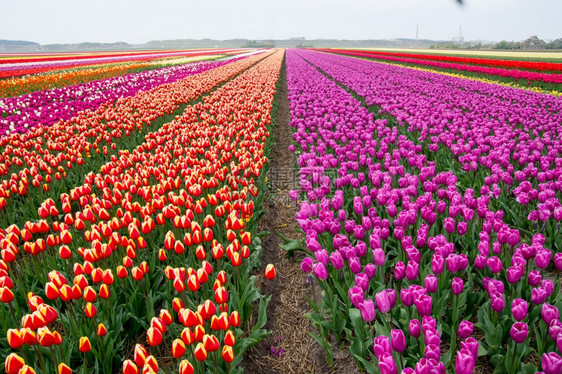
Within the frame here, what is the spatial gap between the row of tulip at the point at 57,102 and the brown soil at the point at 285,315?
6589 mm

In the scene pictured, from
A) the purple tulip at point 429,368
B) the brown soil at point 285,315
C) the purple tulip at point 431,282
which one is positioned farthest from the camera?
the brown soil at point 285,315

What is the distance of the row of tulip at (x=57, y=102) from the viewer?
32.2 feet

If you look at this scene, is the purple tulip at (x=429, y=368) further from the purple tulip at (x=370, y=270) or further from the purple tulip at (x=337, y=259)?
the purple tulip at (x=337, y=259)

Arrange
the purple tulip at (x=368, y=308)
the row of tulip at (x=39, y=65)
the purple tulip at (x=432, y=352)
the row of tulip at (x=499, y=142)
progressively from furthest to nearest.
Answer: the row of tulip at (x=39, y=65), the row of tulip at (x=499, y=142), the purple tulip at (x=368, y=308), the purple tulip at (x=432, y=352)

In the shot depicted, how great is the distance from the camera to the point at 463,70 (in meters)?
24.4

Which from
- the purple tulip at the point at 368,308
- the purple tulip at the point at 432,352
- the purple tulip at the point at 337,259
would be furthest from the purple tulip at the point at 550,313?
the purple tulip at the point at 337,259

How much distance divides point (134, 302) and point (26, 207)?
11.2 ft

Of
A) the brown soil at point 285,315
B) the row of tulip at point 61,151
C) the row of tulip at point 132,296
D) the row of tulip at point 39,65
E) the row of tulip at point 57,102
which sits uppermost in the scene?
the row of tulip at point 39,65

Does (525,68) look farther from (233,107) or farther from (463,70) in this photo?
(233,107)

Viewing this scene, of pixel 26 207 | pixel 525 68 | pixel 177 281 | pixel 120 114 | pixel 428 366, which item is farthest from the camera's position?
pixel 525 68

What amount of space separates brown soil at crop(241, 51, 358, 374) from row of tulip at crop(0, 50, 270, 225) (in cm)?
292

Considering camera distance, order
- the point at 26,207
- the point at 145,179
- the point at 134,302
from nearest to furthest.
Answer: the point at 134,302
the point at 145,179
the point at 26,207

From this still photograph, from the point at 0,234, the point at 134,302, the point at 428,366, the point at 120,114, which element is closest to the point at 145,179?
the point at 0,234

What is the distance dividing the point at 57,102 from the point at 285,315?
1439 centimetres
